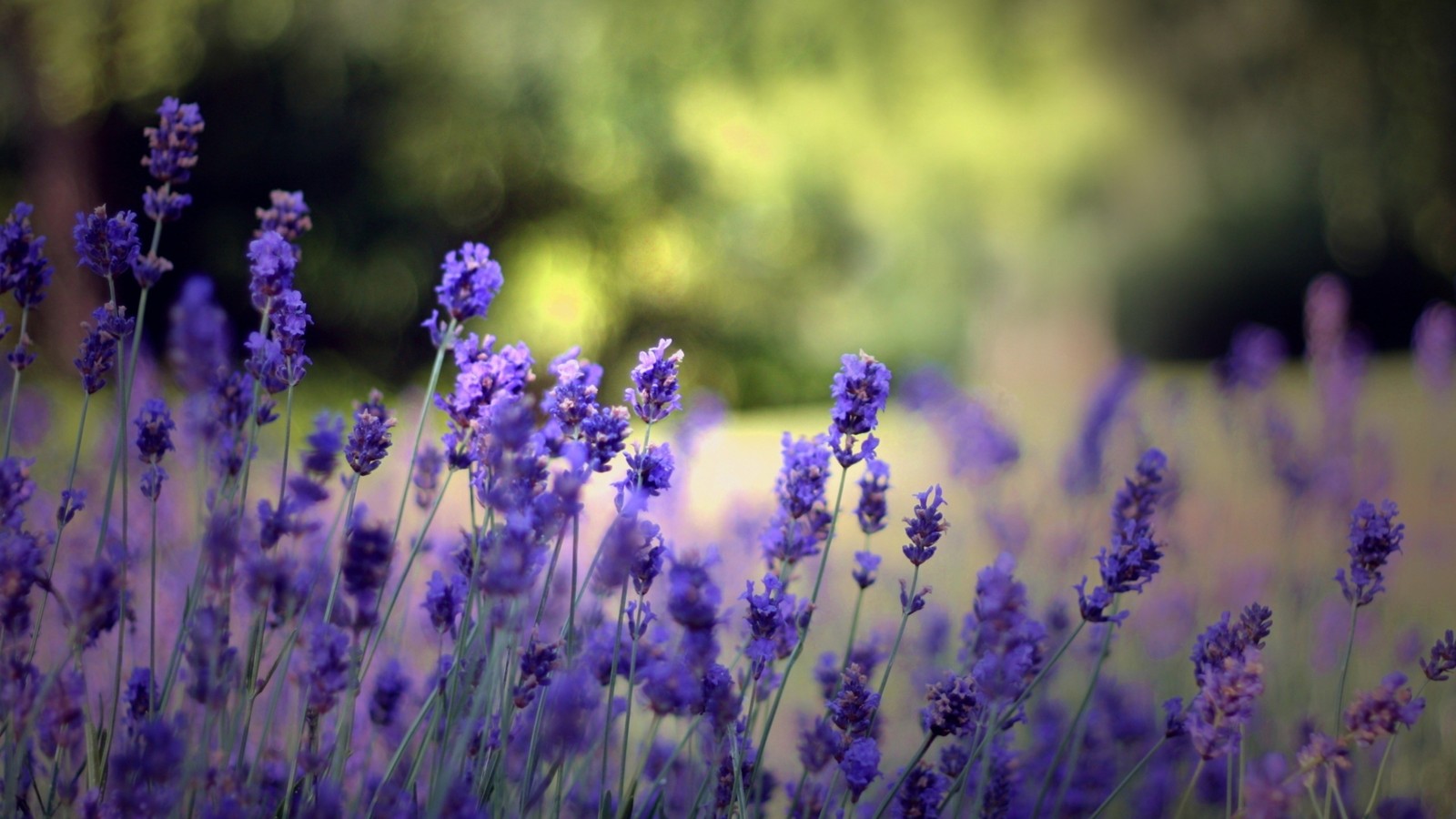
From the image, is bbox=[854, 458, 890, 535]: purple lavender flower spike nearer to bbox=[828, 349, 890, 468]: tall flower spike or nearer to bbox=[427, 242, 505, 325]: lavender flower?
bbox=[828, 349, 890, 468]: tall flower spike

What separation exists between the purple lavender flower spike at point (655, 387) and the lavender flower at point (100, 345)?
0.66 m

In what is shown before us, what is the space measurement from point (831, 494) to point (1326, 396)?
332 cm

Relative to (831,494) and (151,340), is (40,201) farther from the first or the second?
(831,494)

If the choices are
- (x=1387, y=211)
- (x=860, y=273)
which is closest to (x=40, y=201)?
(x=860, y=273)

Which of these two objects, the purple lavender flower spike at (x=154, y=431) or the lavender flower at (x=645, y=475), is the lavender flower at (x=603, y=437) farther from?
the purple lavender flower spike at (x=154, y=431)

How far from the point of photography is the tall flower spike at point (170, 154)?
1.56 metres

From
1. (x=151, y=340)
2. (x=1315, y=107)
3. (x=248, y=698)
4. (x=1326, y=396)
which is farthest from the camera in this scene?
(x=1315, y=107)

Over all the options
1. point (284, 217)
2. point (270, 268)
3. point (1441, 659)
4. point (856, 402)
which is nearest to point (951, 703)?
point (856, 402)

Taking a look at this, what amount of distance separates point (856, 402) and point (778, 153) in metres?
9.68

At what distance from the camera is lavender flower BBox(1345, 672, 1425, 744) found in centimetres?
128

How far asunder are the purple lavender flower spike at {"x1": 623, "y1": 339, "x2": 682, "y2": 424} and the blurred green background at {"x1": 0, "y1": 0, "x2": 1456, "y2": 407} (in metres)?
9.39

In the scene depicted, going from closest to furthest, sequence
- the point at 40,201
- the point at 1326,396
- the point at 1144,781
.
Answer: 1. the point at 1144,781
2. the point at 1326,396
3. the point at 40,201

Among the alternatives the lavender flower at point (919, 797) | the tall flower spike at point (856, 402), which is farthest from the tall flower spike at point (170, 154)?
the lavender flower at point (919, 797)

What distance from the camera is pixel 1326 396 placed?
13.0ft
